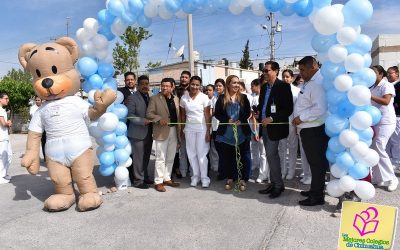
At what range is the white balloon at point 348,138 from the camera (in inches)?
158

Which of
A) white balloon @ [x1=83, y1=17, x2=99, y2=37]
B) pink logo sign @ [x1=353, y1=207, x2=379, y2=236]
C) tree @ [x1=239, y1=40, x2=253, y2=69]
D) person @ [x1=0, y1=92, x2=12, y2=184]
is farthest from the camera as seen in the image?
tree @ [x1=239, y1=40, x2=253, y2=69]

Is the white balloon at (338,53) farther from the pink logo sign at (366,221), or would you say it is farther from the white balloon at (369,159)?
the pink logo sign at (366,221)

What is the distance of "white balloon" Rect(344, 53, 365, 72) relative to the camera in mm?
3930

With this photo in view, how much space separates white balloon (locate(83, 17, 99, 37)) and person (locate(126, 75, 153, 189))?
100 cm

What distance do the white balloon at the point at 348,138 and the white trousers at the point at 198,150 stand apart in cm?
223

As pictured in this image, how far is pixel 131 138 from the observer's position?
18.9 feet

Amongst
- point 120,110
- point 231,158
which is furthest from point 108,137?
point 231,158

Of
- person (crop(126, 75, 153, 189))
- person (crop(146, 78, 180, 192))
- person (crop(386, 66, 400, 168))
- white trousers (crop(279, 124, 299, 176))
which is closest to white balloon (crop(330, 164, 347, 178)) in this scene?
white trousers (crop(279, 124, 299, 176))

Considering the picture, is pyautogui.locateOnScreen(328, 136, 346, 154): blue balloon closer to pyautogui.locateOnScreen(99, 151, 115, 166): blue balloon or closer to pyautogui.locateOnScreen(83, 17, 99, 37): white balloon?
pyautogui.locateOnScreen(99, 151, 115, 166): blue balloon

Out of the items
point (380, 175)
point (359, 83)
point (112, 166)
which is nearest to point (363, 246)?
point (359, 83)

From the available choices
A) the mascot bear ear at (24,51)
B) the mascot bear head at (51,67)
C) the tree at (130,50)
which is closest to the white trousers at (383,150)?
the mascot bear head at (51,67)

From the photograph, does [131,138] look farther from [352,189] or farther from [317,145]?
[352,189]

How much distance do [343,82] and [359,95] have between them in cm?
23

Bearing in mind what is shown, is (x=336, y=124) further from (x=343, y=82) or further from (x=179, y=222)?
(x=179, y=222)
